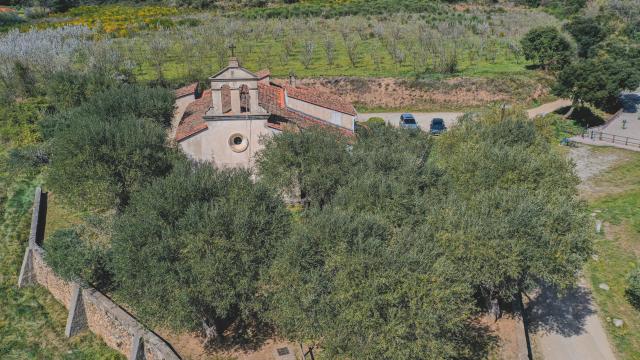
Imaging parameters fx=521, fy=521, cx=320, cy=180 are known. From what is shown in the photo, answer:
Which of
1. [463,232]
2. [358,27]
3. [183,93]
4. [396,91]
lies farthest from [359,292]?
[358,27]

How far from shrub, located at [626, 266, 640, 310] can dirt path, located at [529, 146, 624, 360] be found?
6.72 ft

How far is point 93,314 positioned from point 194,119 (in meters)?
16.5

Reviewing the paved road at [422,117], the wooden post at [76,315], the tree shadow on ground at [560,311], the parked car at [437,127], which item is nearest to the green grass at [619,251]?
the tree shadow on ground at [560,311]

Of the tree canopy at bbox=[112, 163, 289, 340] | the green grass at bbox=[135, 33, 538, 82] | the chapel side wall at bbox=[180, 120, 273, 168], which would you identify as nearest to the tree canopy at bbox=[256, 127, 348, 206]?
the chapel side wall at bbox=[180, 120, 273, 168]

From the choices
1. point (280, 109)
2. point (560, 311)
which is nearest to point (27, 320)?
point (280, 109)

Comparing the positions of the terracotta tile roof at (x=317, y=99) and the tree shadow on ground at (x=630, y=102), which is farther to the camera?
the tree shadow on ground at (x=630, y=102)

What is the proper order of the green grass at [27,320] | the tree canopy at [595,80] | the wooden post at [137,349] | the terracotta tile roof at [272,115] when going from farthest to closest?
the tree canopy at [595,80]
the terracotta tile roof at [272,115]
the green grass at [27,320]
the wooden post at [137,349]

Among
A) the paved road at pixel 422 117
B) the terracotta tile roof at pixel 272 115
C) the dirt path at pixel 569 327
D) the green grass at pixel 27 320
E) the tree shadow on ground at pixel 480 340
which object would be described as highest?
the terracotta tile roof at pixel 272 115

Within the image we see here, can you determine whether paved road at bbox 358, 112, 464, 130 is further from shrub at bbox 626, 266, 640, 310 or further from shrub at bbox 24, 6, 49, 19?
shrub at bbox 24, 6, 49, 19

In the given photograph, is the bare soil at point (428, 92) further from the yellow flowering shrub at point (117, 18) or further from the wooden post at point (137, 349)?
the wooden post at point (137, 349)

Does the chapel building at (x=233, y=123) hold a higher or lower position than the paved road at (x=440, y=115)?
higher

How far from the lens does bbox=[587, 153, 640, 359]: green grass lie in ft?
83.7

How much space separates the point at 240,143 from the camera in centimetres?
3378

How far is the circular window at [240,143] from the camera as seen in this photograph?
33.5 metres
